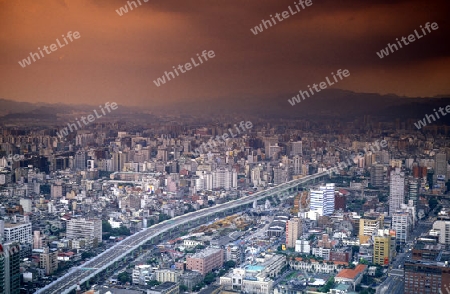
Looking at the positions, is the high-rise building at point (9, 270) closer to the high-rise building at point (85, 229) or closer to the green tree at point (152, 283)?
the green tree at point (152, 283)

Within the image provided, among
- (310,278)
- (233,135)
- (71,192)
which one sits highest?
(233,135)

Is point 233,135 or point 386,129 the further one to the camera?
point 233,135

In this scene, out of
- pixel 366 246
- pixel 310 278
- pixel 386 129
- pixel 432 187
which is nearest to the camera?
pixel 310 278

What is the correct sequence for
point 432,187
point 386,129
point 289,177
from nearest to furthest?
point 432,187, point 386,129, point 289,177

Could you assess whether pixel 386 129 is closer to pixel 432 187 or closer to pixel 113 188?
pixel 432 187

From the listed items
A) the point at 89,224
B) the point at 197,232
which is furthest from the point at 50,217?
the point at 197,232

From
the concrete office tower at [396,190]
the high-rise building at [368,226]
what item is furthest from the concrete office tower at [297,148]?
the high-rise building at [368,226]

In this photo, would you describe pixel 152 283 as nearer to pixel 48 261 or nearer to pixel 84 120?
pixel 48 261
